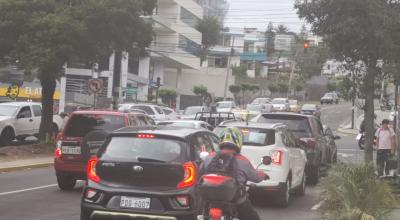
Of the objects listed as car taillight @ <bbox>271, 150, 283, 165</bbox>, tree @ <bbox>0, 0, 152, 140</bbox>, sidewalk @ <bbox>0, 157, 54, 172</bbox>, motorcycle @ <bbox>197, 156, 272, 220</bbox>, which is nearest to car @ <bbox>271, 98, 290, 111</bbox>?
tree @ <bbox>0, 0, 152, 140</bbox>

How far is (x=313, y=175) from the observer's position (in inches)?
674

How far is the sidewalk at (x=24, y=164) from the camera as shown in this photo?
17984mm

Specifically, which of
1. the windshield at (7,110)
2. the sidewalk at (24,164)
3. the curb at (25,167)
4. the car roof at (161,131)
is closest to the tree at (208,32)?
the windshield at (7,110)

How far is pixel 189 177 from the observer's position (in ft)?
28.8

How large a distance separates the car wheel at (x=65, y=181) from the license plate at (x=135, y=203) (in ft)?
18.2

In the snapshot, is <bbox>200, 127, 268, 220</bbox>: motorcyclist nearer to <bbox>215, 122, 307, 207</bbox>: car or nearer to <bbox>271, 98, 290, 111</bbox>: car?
<bbox>215, 122, 307, 207</bbox>: car

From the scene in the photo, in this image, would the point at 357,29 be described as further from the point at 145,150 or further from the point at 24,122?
the point at 24,122

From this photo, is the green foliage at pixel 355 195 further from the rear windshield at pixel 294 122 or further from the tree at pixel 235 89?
the tree at pixel 235 89

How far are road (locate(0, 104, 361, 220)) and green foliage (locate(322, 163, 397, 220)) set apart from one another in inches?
44.0

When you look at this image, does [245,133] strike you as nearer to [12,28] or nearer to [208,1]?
[12,28]

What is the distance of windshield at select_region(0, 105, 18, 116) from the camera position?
25.1 m

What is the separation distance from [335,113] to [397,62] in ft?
196

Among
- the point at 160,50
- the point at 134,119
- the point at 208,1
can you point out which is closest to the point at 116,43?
the point at 134,119

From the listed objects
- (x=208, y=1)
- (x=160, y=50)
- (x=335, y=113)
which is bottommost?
(x=335, y=113)
